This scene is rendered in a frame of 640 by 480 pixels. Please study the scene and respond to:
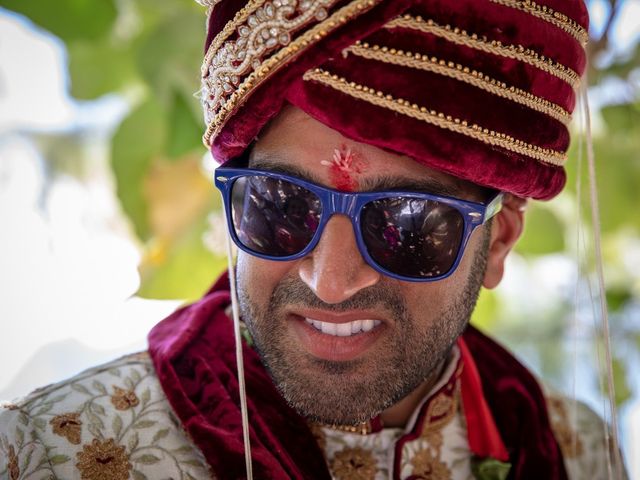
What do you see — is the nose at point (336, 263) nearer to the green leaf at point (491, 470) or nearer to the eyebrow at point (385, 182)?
the eyebrow at point (385, 182)

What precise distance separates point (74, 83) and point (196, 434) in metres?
1.27

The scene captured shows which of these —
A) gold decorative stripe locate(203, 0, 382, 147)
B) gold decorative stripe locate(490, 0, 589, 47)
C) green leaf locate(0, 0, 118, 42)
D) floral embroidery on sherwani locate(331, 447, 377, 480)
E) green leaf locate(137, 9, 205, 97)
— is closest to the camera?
gold decorative stripe locate(203, 0, 382, 147)

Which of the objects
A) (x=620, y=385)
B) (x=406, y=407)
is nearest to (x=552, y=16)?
(x=406, y=407)

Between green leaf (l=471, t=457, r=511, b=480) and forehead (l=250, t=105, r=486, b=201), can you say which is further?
green leaf (l=471, t=457, r=511, b=480)

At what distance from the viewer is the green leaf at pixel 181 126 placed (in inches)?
82.4

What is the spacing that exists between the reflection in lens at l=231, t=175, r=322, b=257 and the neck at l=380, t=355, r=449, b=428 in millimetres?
524

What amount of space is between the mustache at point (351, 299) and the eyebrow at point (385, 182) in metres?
0.21

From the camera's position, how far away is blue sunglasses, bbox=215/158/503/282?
139 centimetres

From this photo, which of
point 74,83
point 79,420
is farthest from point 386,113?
point 74,83

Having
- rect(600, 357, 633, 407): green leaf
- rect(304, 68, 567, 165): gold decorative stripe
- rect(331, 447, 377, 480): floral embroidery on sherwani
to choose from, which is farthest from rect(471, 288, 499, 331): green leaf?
rect(304, 68, 567, 165): gold decorative stripe

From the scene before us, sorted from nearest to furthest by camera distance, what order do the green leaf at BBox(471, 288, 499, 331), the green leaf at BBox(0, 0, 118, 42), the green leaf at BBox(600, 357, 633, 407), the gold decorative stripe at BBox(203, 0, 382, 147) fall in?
the gold decorative stripe at BBox(203, 0, 382, 147)
the green leaf at BBox(0, 0, 118, 42)
the green leaf at BBox(600, 357, 633, 407)
the green leaf at BBox(471, 288, 499, 331)

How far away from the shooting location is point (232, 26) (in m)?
1.37

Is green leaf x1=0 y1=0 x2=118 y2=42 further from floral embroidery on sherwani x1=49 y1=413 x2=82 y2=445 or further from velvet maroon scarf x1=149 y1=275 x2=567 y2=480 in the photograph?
floral embroidery on sherwani x1=49 y1=413 x2=82 y2=445

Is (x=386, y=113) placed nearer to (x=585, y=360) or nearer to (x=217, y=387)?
(x=217, y=387)
